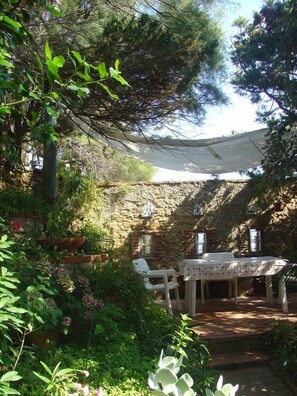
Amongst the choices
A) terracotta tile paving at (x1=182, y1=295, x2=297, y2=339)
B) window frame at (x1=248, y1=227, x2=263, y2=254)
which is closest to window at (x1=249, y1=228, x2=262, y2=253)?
window frame at (x1=248, y1=227, x2=263, y2=254)

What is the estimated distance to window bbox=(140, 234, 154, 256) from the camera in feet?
21.4

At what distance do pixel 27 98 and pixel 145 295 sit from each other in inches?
95.7

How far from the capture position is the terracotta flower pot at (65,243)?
3.69 m

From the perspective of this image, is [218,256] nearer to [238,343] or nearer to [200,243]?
[200,243]

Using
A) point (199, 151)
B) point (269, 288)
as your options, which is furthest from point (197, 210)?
point (199, 151)

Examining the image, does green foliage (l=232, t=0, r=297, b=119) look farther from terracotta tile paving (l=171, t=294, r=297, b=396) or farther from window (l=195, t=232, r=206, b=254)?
terracotta tile paving (l=171, t=294, r=297, b=396)

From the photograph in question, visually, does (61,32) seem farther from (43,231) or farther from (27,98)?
(27,98)

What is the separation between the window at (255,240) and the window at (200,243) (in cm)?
92

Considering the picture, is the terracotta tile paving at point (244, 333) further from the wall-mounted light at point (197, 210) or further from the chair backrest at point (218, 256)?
the wall-mounted light at point (197, 210)

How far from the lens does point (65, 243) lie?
374 cm

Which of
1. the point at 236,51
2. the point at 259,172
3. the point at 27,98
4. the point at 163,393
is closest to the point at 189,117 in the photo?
the point at 236,51

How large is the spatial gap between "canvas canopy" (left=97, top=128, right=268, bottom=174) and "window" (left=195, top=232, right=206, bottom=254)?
1.76 metres

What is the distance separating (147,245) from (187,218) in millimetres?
889

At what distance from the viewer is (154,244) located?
6.55 meters
